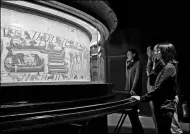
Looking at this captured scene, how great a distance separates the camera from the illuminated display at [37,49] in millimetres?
1470

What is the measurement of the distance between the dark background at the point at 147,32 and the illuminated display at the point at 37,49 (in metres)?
3.48

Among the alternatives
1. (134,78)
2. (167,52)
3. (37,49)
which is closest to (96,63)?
(37,49)

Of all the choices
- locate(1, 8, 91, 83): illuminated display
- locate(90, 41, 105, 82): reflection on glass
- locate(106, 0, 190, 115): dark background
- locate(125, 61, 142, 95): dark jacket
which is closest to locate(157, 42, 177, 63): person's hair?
locate(90, 41, 105, 82): reflection on glass

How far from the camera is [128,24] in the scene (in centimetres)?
660

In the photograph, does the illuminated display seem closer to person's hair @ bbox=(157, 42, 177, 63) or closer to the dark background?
person's hair @ bbox=(157, 42, 177, 63)

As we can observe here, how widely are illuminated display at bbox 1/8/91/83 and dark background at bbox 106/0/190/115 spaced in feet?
11.4

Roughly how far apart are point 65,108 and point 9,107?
0.32 metres

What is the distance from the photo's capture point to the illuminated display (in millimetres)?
1470

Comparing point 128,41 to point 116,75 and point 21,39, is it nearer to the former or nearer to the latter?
point 116,75

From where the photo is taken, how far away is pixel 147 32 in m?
6.23

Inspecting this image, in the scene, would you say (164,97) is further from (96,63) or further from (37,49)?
(37,49)

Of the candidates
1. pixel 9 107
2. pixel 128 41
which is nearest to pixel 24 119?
pixel 9 107

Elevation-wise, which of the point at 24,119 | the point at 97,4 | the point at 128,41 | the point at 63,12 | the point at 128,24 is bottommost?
the point at 24,119

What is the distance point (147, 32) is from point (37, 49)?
207 inches
